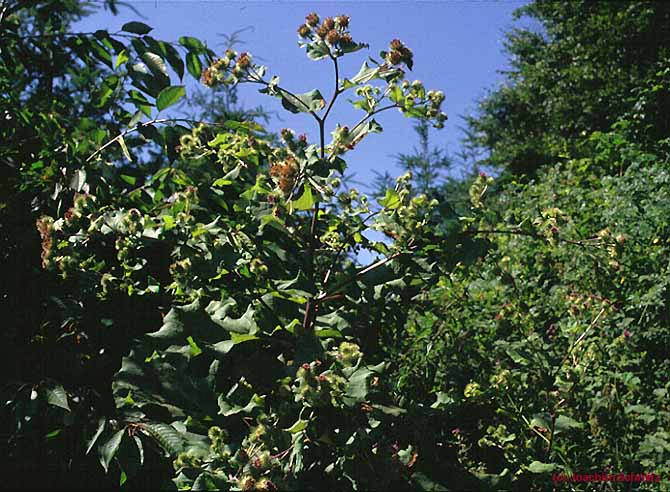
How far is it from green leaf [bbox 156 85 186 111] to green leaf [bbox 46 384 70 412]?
0.75 meters

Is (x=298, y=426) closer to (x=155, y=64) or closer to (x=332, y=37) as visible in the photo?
(x=332, y=37)

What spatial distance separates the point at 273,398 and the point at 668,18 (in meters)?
12.8

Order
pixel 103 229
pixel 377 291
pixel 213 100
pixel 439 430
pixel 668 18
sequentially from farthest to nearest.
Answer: pixel 668 18 → pixel 213 100 → pixel 439 430 → pixel 103 229 → pixel 377 291

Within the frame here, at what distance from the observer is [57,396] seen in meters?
1.49

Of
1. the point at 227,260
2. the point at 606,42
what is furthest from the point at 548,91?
the point at 227,260

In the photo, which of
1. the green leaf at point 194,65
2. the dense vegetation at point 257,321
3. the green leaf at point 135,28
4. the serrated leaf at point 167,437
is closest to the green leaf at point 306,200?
the dense vegetation at point 257,321

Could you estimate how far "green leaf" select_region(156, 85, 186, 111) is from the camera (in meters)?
1.70

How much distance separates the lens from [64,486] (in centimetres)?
175

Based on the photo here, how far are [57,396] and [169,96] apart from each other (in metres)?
0.79

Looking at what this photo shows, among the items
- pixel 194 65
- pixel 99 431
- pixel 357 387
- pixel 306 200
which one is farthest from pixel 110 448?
pixel 194 65

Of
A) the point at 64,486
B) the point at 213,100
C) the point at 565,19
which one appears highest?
the point at 565,19

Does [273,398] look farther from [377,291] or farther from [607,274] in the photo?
[607,274]

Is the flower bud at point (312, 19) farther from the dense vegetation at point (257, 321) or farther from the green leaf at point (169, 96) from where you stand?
the green leaf at point (169, 96)

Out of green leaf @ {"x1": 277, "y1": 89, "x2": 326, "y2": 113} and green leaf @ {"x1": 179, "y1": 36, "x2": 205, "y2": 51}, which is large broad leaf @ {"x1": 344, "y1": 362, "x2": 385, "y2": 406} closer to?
green leaf @ {"x1": 277, "y1": 89, "x2": 326, "y2": 113}
